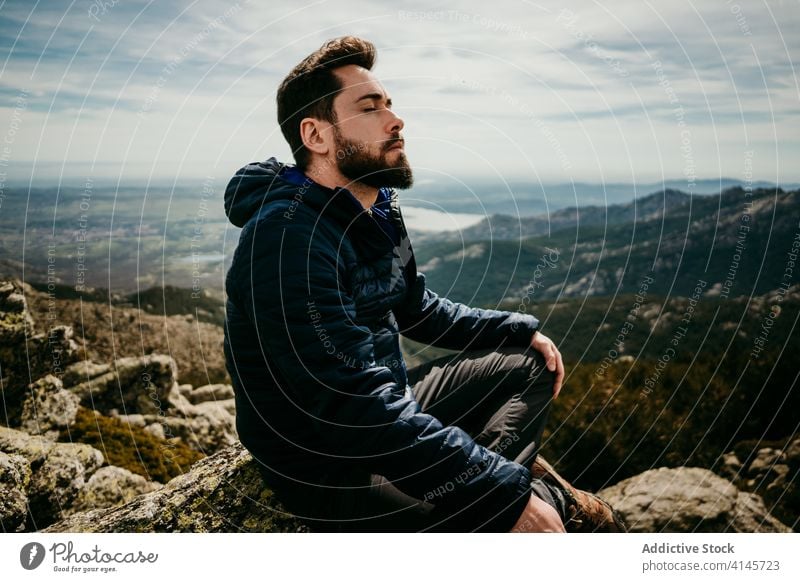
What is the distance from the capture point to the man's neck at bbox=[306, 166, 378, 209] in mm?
3395

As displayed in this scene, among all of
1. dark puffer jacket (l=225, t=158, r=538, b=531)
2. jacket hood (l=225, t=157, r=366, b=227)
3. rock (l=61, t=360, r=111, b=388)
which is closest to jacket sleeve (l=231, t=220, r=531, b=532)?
dark puffer jacket (l=225, t=158, r=538, b=531)

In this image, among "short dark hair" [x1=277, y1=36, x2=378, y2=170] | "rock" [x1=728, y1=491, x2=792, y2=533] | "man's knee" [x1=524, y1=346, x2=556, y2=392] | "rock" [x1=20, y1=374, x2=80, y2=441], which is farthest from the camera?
"rock" [x1=20, y1=374, x2=80, y2=441]

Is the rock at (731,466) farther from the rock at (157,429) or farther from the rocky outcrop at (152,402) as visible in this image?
the rock at (157,429)

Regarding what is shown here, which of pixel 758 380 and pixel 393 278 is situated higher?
pixel 393 278

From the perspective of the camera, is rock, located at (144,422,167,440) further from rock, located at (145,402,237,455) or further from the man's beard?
the man's beard

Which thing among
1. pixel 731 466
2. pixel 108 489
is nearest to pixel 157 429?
pixel 108 489

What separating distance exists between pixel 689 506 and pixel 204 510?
3800 mm

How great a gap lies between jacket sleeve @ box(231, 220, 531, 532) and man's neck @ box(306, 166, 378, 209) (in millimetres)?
633

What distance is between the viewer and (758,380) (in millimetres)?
7199

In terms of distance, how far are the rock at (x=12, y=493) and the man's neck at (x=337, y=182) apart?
272 centimetres
